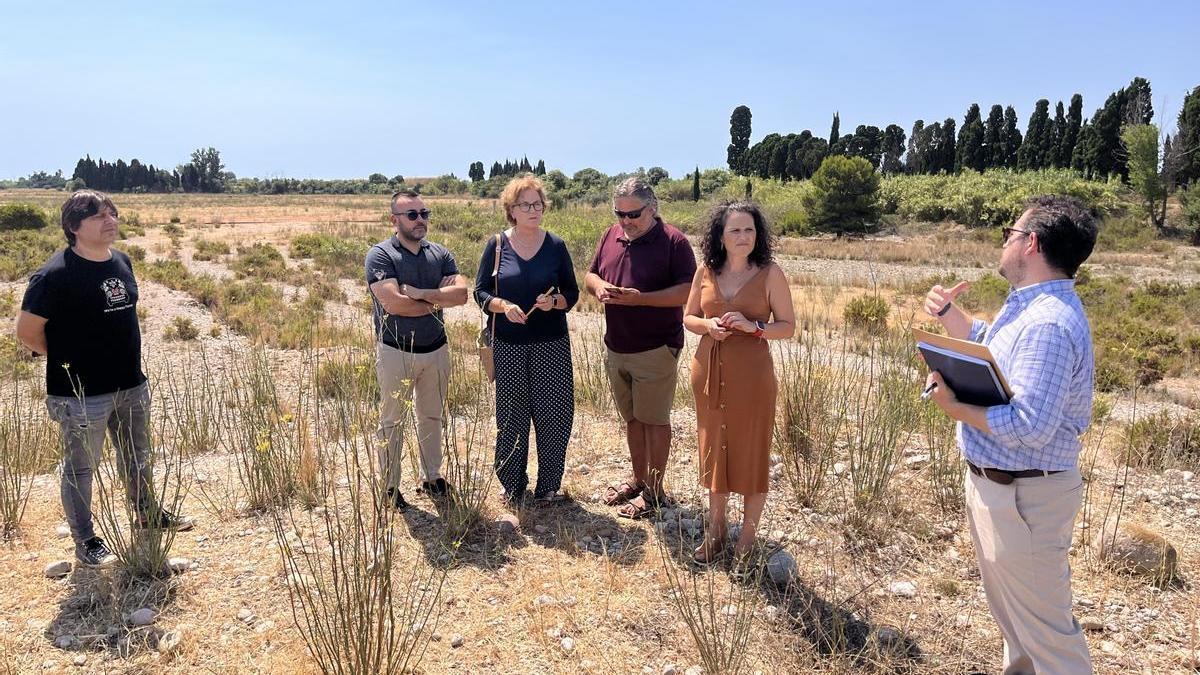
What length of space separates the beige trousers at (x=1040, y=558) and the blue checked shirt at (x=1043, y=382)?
72mm

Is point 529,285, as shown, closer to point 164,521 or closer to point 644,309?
point 644,309

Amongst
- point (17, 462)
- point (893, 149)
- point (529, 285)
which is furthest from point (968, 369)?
point (893, 149)

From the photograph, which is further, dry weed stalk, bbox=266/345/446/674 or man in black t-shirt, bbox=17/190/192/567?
man in black t-shirt, bbox=17/190/192/567

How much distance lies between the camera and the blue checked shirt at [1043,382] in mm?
1855

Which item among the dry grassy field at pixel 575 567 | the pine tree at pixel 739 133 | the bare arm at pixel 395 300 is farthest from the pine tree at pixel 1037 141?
the bare arm at pixel 395 300

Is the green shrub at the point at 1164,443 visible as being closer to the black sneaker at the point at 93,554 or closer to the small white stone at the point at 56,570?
the black sneaker at the point at 93,554

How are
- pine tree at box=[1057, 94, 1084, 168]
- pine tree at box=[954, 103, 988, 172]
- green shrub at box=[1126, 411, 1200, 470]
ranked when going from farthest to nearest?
1. pine tree at box=[954, 103, 988, 172]
2. pine tree at box=[1057, 94, 1084, 168]
3. green shrub at box=[1126, 411, 1200, 470]

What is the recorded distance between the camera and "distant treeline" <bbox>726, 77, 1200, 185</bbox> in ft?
124

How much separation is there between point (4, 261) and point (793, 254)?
23.1 meters

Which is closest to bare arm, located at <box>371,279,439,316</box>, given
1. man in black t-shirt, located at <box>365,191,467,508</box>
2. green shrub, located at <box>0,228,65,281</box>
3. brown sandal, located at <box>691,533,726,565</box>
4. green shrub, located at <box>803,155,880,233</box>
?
man in black t-shirt, located at <box>365,191,467,508</box>

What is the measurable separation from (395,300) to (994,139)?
5237 centimetres

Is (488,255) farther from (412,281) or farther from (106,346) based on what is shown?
(106,346)

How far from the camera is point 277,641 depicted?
2625 millimetres

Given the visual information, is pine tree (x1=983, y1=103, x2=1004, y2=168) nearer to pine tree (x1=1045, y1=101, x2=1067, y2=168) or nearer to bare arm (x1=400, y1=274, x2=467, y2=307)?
pine tree (x1=1045, y1=101, x2=1067, y2=168)
